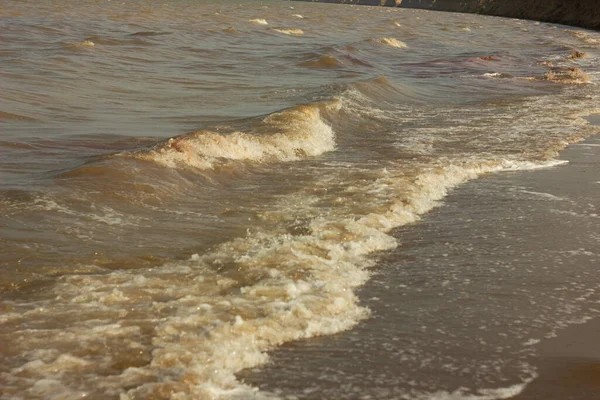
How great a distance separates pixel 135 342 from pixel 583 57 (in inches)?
896

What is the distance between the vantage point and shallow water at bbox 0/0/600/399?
3736mm

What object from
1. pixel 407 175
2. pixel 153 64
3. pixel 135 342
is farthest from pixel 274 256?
pixel 153 64

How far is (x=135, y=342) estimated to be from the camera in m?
3.73

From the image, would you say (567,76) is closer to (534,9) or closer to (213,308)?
(213,308)

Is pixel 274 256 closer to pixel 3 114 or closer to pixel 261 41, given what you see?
pixel 3 114

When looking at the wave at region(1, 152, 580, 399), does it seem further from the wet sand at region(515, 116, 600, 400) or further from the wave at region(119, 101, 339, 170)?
the wave at region(119, 101, 339, 170)

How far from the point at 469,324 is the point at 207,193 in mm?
3139

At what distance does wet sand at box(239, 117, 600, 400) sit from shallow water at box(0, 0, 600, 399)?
4.4 inches

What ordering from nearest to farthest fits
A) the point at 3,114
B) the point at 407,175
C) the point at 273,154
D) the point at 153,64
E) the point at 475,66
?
the point at 407,175 < the point at 273,154 < the point at 3,114 < the point at 153,64 < the point at 475,66

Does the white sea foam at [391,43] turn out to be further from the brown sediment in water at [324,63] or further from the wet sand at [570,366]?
the wet sand at [570,366]

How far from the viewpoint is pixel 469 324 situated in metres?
4.18

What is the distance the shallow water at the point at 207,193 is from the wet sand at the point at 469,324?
112 millimetres

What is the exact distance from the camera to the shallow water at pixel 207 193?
3.74m

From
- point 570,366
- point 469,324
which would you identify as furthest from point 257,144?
point 570,366
